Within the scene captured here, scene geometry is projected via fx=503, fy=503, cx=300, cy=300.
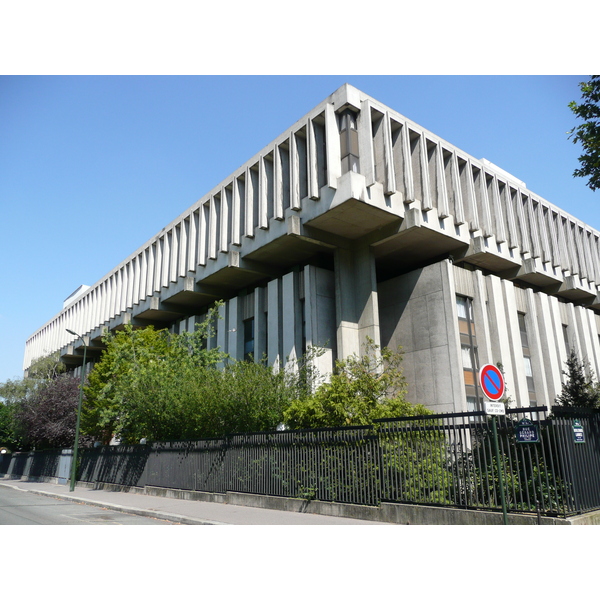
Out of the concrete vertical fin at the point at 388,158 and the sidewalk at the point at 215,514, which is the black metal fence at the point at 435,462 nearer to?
the sidewalk at the point at 215,514

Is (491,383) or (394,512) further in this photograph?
(394,512)

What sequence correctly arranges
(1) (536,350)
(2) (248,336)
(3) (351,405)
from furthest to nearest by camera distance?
(2) (248,336) → (1) (536,350) → (3) (351,405)

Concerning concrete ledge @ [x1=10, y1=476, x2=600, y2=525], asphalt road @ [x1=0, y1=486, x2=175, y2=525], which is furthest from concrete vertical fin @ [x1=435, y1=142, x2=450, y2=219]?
asphalt road @ [x1=0, y1=486, x2=175, y2=525]

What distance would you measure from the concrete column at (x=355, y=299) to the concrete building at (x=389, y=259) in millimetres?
74

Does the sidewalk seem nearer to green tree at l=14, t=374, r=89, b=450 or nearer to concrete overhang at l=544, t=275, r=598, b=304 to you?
green tree at l=14, t=374, r=89, b=450

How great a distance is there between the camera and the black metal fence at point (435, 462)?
365 inches

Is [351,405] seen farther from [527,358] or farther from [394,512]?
[527,358]

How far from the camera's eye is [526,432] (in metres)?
9.15

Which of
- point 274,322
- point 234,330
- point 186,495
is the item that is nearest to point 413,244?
point 274,322

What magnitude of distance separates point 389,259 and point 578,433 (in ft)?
65.9

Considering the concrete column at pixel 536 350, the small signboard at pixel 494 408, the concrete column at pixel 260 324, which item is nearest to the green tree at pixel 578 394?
the concrete column at pixel 536 350

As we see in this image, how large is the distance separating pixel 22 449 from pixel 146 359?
39.7 metres

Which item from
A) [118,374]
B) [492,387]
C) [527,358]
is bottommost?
[492,387]

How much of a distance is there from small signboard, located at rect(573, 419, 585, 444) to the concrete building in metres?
14.2
